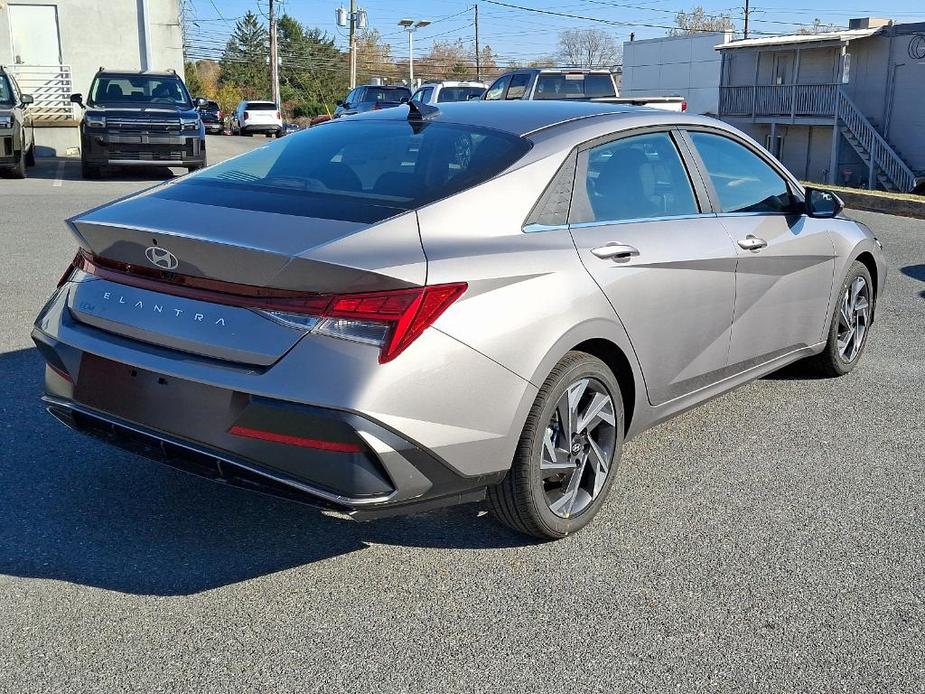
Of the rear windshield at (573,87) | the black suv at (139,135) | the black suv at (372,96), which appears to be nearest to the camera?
the black suv at (139,135)

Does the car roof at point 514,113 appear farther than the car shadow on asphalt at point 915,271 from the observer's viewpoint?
No

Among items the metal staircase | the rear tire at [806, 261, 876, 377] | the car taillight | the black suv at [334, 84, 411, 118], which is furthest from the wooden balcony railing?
the car taillight

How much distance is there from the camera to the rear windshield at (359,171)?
144 inches

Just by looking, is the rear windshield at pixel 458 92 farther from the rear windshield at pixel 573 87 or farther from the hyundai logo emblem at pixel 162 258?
the hyundai logo emblem at pixel 162 258

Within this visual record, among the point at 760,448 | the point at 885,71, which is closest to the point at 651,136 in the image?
the point at 760,448

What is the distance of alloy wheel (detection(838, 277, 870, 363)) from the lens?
6.03 meters

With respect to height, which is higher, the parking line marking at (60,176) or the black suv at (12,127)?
the black suv at (12,127)

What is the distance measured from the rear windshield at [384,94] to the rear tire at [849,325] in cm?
2795

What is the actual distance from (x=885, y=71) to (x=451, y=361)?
34.9m

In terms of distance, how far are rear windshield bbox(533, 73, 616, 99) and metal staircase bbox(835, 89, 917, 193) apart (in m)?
15.2

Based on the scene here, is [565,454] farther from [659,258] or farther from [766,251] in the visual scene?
[766,251]

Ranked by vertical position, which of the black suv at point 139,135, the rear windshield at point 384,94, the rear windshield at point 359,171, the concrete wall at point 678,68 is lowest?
the black suv at point 139,135

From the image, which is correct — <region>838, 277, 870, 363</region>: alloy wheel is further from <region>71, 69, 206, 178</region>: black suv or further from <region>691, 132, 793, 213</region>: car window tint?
<region>71, 69, 206, 178</region>: black suv

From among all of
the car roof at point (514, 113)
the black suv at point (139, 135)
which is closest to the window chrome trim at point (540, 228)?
the car roof at point (514, 113)
